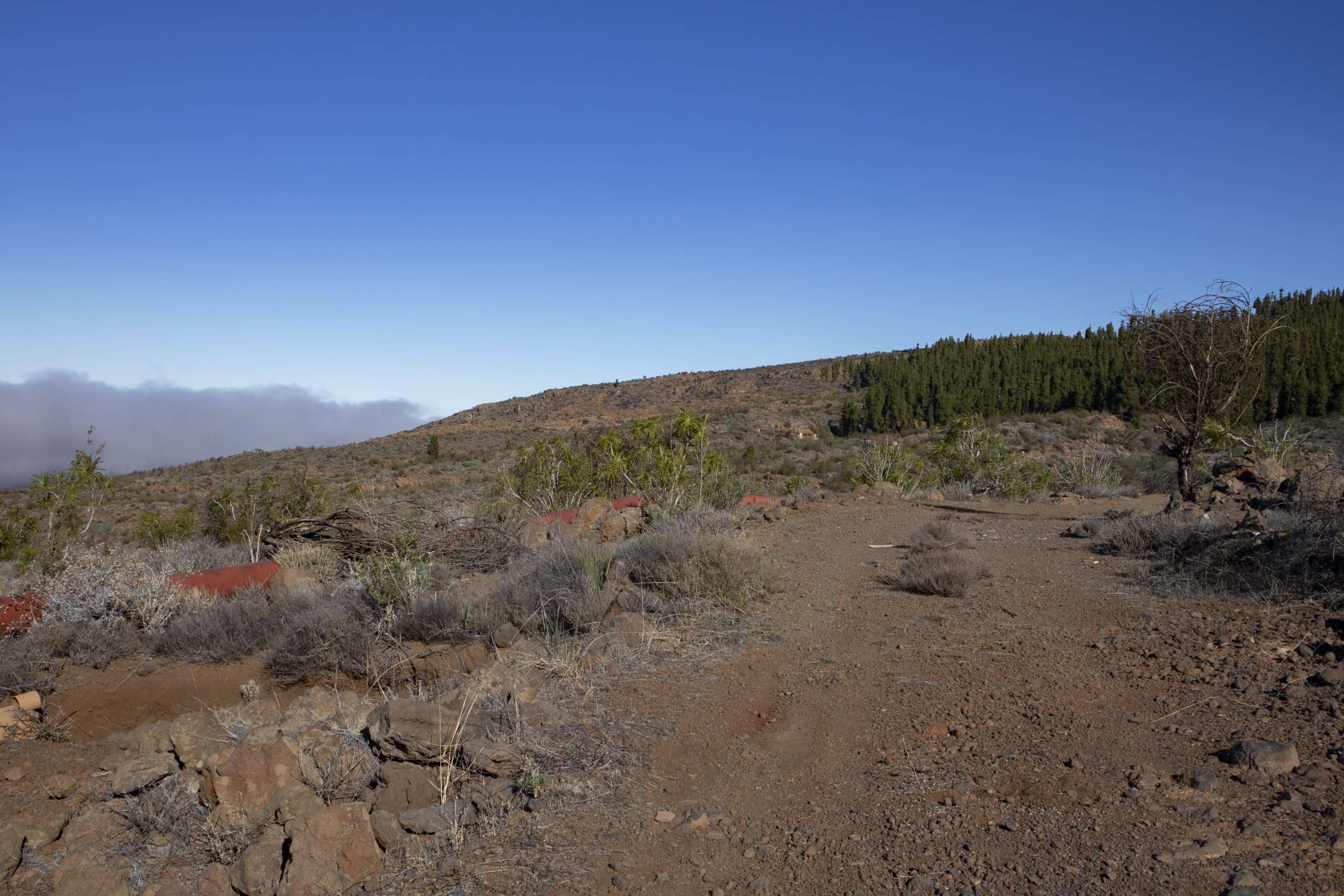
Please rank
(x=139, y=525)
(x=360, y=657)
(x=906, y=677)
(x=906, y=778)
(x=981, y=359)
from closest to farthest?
(x=906, y=778)
(x=906, y=677)
(x=360, y=657)
(x=139, y=525)
(x=981, y=359)

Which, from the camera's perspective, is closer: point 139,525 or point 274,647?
point 274,647

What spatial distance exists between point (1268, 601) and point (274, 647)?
26.4ft

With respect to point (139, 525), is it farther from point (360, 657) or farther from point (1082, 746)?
point (1082, 746)

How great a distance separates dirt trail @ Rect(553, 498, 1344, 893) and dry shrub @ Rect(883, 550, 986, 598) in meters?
0.50

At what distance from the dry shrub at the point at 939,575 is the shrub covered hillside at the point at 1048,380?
33353 millimetres

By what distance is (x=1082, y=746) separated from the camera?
12.9 ft

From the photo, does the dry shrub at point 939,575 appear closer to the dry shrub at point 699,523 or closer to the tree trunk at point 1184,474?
the dry shrub at point 699,523

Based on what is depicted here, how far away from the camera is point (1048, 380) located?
4912 centimetres

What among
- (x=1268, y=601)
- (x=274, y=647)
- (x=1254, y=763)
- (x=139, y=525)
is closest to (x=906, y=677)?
(x=1254, y=763)

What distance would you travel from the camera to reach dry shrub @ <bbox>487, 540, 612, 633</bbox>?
6.68m

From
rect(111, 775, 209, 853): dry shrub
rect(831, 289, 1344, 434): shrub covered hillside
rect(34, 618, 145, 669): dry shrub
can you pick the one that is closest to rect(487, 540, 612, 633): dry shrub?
rect(111, 775, 209, 853): dry shrub

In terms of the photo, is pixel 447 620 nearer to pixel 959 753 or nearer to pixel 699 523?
pixel 699 523

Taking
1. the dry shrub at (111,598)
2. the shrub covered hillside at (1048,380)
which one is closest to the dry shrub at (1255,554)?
the dry shrub at (111,598)

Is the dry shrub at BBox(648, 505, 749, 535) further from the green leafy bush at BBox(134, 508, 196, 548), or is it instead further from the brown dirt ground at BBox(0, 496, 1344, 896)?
the green leafy bush at BBox(134, 508, 196, 548)
